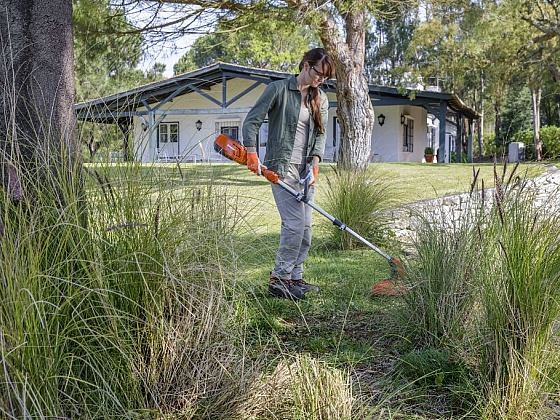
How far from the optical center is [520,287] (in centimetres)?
222

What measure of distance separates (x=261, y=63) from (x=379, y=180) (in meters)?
26.2

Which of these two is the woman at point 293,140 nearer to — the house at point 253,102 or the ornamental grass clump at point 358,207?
the ornamental grass clump at point 358,207

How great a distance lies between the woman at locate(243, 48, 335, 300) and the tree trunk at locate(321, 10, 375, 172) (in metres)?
6.81

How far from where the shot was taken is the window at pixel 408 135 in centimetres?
2405

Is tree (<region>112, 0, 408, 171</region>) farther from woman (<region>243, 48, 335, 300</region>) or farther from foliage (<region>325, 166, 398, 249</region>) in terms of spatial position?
woman (<region>243, 48, 335, 300</region>)

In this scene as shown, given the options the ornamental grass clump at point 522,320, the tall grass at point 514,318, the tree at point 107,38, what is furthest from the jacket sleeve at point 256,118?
the tree at point 107,38

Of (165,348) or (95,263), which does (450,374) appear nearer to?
(165,348)

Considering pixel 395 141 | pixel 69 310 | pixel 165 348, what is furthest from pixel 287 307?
pixel 395 141

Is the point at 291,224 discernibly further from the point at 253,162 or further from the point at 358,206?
the point at 358,206

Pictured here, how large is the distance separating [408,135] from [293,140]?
70.9 feet

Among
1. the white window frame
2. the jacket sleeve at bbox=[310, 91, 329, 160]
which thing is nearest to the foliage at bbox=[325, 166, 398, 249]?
the jacket sleeve at bbox=[310, 91, 329, 160]

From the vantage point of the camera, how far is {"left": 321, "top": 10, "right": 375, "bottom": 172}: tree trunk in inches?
433

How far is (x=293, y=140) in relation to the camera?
4.05 meters

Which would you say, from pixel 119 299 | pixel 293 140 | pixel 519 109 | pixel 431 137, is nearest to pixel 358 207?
pixel 293 140
